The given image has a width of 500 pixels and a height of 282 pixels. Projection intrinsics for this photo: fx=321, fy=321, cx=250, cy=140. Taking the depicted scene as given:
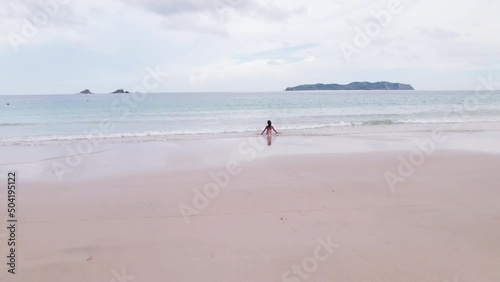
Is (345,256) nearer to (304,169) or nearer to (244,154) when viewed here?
(304,169)

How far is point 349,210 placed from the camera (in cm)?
636

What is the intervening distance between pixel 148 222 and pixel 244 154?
7104 millimetres

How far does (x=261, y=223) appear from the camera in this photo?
5785mm

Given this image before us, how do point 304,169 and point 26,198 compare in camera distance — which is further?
point 304,169

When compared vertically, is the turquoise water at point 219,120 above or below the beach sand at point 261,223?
above

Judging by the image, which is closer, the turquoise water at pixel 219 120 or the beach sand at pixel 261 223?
the beach sand at pixel 261 223

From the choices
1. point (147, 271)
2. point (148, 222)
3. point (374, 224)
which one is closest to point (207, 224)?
point (148, 222)

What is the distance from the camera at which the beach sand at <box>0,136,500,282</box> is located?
14.3 ft

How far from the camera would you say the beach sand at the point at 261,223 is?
436 centimetres

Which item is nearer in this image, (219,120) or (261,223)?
(261,223)

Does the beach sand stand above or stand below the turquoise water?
below

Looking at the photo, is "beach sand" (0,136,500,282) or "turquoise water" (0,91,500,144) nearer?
"beach sand" (0,136,500,282)

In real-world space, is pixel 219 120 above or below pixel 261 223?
above

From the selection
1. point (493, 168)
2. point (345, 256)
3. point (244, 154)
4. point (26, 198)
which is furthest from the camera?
point (244, 154)
